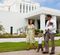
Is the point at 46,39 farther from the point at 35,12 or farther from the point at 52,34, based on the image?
the point at 35,12

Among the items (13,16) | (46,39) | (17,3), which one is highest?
(17,3)

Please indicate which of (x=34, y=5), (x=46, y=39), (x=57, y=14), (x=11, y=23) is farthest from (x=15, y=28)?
(x=46, y=39)

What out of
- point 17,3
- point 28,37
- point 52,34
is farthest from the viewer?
point 17,3

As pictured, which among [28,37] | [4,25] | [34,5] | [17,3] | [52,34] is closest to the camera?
[52,34]

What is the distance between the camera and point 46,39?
784cm

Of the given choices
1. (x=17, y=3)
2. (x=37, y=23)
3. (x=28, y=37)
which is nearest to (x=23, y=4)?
(x=17, y=3)

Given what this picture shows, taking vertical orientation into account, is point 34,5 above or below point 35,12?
above

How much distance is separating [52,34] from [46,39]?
1.19 feet

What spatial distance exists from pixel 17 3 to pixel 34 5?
7.56 meters

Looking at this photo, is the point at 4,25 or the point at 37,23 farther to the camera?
the point at 37,23

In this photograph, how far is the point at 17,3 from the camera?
178 feet

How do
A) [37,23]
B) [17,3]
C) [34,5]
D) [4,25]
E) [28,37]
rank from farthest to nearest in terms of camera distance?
[34,5]
[17,3]
[37,23]
[4,25]
[28,37]

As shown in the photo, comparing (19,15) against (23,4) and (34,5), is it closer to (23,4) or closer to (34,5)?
(23,4)

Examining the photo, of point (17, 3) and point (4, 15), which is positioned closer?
point (4, 15)
